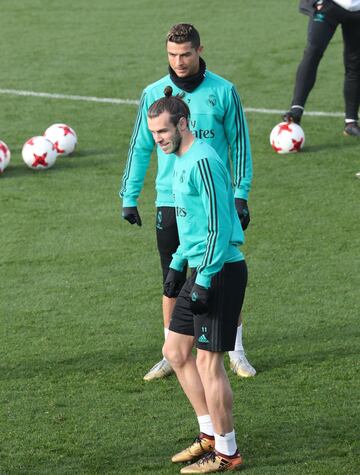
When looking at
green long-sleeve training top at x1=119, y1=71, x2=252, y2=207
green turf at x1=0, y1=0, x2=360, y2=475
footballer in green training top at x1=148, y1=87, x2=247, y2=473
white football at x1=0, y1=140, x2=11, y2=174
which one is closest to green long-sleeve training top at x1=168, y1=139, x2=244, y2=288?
footballer in green training top at x1=148, y1=87, x2=247, y2=473

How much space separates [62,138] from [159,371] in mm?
5519

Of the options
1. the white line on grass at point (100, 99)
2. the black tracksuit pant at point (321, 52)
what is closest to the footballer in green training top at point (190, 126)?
the black tracksuit pant at point (321, 52)

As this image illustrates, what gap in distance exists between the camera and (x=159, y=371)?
819 cm

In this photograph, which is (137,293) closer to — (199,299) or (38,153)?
(199,299)

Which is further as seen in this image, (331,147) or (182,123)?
(331,147)

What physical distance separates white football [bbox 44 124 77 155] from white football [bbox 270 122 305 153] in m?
2.28

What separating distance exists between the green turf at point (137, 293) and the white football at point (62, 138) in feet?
0.48

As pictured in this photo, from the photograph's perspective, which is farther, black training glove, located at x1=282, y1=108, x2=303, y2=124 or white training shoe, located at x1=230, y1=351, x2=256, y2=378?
black training glove, located at x1=282, y1=108, x2=303, y2=124

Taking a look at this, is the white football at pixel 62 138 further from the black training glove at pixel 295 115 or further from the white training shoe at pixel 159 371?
the white training shoe at pixel 159 371

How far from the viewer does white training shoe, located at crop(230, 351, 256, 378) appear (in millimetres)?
8164

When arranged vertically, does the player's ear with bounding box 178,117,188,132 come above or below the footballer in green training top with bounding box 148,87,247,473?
above

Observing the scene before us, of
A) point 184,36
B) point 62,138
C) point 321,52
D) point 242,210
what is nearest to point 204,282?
point 242,210

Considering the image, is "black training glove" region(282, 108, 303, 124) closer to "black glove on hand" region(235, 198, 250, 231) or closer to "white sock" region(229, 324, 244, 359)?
"white sock" region(229, 324, 244, 359)

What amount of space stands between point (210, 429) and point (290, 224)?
4.46m
